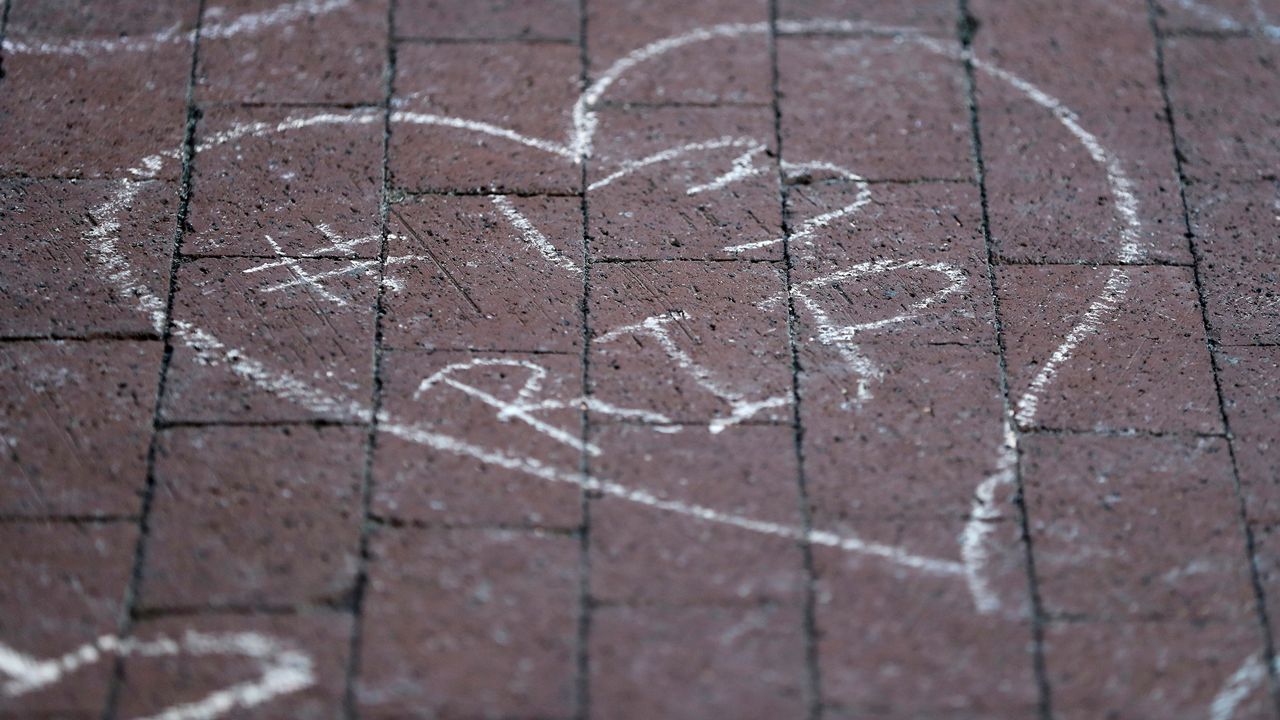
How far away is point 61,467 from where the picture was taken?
2.71 metres

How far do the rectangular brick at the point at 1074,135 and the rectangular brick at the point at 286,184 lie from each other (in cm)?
161

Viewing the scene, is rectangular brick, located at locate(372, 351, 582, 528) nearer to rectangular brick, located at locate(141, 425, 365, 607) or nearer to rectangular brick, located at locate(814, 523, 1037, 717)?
rectangular brick, located at locate(141, 425, 365, 607)

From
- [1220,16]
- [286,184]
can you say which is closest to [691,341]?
[286,184]

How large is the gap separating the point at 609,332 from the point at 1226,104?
184 cm

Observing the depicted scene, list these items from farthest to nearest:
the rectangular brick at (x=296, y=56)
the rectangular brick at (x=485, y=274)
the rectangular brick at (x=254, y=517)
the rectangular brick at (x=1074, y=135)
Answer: the rectangular brick at (x=296, y=56) < the rectangular brick at (x=1074, y=135) < the rectangular brick at (x=485, y=274) < the rectangular brick at (x=254, y=517)

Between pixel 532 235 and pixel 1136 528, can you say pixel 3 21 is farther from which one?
pixel 1136 528

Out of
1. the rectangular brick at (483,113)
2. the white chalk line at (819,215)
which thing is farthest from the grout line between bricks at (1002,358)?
the rectangular brick at (483,113)

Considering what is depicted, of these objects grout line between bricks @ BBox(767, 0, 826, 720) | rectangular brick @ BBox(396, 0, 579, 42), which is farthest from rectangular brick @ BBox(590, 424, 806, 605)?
rectangular brick @ BBox(396, 0, 579, 42)

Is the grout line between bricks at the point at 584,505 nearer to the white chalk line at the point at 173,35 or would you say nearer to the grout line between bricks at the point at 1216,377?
the white chalk line at the point at 173,35

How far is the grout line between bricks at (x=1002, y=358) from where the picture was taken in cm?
257

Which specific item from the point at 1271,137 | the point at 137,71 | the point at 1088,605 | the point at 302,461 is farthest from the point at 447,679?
the point at 1271,137

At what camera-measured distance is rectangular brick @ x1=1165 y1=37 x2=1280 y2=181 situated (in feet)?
10.7

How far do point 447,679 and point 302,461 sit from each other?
1.97ft

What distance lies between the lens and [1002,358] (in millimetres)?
2924
